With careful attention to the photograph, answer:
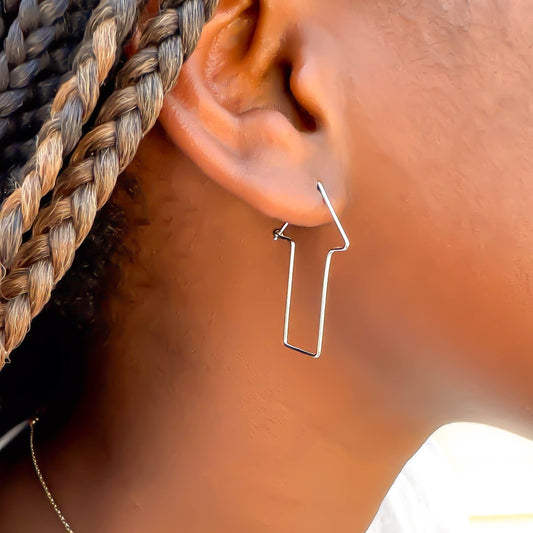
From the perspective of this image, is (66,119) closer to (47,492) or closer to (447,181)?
(447,181)

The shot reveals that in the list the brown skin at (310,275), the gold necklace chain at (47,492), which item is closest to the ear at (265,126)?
the brown skin at (310,275)

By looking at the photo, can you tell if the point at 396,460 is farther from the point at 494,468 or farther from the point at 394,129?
the point at 494,468

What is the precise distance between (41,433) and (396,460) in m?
0.38

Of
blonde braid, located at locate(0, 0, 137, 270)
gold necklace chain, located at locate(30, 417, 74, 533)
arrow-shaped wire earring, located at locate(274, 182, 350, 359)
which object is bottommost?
gold necklace chain, located at locate(30, 417, 74, 533)

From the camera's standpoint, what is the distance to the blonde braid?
1.53ft

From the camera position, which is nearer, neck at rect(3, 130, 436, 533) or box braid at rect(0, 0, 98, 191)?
box braid at rect(0, 0, 98, 191)

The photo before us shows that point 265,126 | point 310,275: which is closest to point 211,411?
point 310,275

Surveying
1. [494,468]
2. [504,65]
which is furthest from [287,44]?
[494,468]

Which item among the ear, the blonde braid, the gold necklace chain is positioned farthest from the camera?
the gold necklace chain

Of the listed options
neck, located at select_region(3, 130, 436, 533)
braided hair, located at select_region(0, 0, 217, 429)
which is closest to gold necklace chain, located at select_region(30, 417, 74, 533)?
neck, located at select_region(3, 130, 436, 533)

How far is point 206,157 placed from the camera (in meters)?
0.57

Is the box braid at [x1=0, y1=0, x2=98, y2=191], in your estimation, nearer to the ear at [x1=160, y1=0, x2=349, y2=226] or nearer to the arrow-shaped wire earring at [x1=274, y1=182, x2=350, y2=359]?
the ear at [x1=160, y1=0, x2=349, y2=226]

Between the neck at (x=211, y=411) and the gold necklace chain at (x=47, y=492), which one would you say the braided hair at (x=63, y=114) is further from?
the gold necklace chain at (x=47, y=492)

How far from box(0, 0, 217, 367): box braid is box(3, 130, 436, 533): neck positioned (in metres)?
0.12
